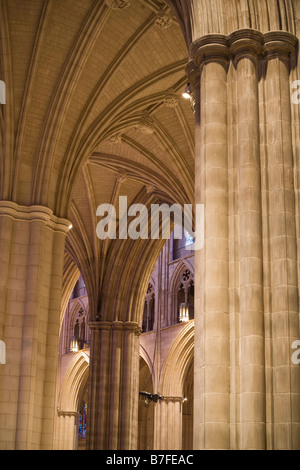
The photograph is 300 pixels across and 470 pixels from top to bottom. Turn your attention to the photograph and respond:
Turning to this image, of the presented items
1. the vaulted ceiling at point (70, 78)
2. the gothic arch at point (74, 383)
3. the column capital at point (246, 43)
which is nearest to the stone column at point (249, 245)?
the column capital at point (246, 43)

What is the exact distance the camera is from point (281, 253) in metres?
9.12

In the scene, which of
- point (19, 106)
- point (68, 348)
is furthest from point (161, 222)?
point (68, 348)

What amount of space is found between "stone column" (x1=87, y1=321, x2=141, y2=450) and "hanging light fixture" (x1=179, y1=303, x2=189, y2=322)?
196 inches

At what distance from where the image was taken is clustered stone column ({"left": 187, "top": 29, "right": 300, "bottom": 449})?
8586 mm

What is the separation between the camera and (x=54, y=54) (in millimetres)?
16594

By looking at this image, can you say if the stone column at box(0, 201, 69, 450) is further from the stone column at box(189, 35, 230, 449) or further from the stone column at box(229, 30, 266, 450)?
the stone column at box(229, 30, 266, 450)

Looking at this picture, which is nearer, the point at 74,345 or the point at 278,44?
the point at 278,44

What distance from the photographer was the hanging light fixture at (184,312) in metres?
29.8

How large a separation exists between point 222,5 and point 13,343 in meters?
8.10

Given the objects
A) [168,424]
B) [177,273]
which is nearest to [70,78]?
[177,273]

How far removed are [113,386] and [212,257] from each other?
51.4 feet

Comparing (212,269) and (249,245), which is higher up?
(249,245)

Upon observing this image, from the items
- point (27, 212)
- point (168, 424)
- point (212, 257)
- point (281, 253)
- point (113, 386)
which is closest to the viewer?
point (281, 253)

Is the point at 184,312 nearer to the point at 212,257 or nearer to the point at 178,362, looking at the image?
the point at 178,362
